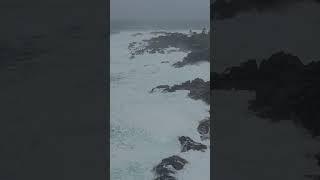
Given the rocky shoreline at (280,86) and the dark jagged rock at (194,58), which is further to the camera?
the dark jagged rock at (194,58)

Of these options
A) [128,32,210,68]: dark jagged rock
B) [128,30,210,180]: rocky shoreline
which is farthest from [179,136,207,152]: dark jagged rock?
[128,32,210,68]: dark jagged rock

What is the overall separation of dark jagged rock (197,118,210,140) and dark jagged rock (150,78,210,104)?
77 millimetres

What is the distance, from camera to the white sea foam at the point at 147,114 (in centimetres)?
147

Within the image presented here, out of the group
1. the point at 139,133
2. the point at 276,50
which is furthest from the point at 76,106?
the point at 276,50

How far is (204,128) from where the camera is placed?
150 centimetres

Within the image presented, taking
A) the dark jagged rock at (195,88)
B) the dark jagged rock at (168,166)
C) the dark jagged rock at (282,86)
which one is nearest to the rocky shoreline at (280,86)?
the dark jagged rock at (282,86)

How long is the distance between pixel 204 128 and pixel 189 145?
0.28ft

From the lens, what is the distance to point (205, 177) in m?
1.47

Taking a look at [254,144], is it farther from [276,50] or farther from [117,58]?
[117,58]

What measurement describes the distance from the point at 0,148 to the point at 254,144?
86 centimetres

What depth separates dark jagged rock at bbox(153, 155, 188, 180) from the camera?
1.46m

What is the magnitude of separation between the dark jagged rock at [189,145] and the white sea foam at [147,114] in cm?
1

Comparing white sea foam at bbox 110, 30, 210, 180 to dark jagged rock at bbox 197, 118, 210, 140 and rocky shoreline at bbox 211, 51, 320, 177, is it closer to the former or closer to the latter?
dark jagged rock at bbox 197, 118, 210, 140

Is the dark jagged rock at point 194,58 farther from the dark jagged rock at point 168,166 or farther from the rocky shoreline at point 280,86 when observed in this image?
the dark jagged rock at point 168,166
